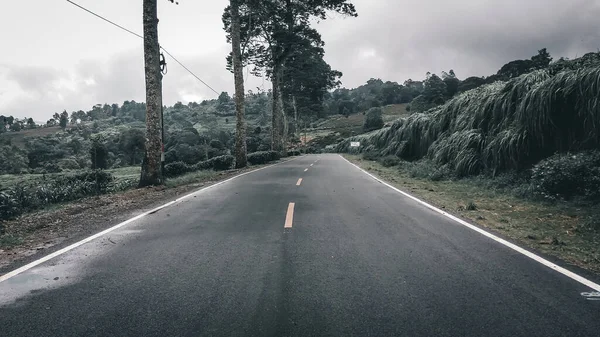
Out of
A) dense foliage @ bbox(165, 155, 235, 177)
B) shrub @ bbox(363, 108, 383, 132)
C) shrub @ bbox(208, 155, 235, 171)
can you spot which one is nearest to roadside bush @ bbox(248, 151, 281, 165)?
dense foliage @ bbox(165, 155, 235, 177)

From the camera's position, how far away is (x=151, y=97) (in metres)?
12.9

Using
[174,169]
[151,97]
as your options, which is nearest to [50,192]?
[151,97]

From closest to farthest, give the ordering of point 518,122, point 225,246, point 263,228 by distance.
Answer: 1. point 225,246
2. point 263,228
3. point 518,122

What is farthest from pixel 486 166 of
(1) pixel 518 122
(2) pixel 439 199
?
(2) pixel 439 199

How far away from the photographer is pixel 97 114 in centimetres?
16525

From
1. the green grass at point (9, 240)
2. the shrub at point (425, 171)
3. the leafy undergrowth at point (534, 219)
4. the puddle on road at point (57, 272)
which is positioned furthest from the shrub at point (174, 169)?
the puddle on road at point (57, 272)

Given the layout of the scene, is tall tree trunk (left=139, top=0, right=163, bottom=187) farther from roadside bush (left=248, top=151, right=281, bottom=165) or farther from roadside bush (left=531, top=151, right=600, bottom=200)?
roadside bush (left=248, top=151, right=281, bottom=165)

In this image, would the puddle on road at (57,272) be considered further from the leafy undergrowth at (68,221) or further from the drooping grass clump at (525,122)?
the drooping grass clump at (525,122)

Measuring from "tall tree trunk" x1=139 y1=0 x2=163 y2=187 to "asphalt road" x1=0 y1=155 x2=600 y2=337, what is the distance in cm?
701

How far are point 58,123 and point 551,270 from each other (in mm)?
179962

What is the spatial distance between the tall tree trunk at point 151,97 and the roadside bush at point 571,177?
11918mm

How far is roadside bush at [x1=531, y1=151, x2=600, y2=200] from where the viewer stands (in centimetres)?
794

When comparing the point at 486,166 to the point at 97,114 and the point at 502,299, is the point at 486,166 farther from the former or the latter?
the point at 97,114

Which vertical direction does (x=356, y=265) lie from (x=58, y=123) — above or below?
below
